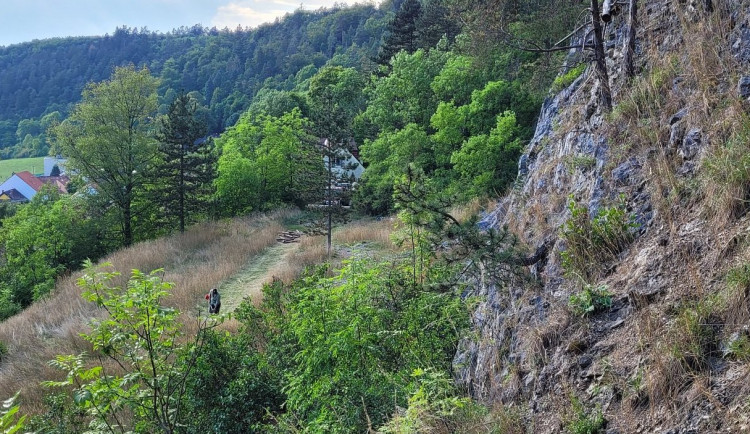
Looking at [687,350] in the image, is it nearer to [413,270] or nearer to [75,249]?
[413,270]

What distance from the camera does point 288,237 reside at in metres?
18.3

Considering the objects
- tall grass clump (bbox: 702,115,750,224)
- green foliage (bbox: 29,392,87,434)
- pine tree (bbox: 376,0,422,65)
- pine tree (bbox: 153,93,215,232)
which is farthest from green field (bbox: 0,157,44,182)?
tall grass clump (bbox: 702,115,750,224)

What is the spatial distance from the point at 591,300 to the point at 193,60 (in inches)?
4286

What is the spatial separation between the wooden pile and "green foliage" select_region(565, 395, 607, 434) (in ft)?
49.9

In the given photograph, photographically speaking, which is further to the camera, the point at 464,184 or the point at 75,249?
the point at 75,249

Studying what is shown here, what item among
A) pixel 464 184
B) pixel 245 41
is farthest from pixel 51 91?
pixel 464 184

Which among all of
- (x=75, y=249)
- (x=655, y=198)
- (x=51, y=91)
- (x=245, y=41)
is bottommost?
(x=75, y=249)

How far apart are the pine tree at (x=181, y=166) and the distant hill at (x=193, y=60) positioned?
51.6 metres

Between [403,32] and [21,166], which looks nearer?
[403,32]

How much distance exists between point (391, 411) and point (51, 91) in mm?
121931

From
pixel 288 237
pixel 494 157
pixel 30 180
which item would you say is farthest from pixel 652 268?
pixel 30 180

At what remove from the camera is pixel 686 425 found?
257cm

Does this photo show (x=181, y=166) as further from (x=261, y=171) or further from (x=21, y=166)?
(x=21, y=166)

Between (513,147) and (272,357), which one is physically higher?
(513,147)
